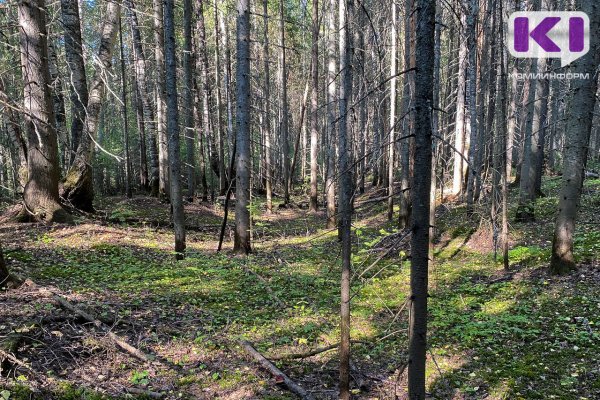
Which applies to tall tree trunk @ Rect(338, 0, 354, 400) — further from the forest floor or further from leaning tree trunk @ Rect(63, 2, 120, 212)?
leaning tree trunk @ Rect(63, 2, 120, 212)

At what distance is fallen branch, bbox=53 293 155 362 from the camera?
4874mm

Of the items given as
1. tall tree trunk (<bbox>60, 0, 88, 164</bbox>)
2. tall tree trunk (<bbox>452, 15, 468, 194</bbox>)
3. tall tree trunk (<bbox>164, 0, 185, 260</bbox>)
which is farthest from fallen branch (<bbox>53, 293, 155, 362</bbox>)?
tall tree trunk (<bbox>452, 15, 468, 194</bbox>)

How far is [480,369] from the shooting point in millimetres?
5094

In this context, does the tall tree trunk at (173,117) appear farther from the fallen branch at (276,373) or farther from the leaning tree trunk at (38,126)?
the fallen branch at (276,373)

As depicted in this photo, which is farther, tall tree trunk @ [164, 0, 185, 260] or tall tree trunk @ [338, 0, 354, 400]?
tall tree trunk @ [164, 0, 185, 260]

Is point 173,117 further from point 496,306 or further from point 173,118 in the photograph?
point 496,306

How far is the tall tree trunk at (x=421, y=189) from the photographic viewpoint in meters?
2.86

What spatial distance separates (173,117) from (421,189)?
7599mm

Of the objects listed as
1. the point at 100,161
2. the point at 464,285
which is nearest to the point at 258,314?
the point at 464,285

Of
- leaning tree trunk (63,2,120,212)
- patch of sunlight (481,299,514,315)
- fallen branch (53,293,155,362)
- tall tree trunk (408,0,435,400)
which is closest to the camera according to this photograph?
tall tree trunk (408,0,435,400)

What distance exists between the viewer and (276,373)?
190 inches

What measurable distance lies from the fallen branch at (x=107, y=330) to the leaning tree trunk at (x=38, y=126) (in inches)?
185

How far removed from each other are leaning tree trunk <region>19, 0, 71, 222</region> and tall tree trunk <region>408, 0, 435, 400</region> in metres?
8.58

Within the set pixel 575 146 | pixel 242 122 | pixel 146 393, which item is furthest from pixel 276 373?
pixel 575 146
